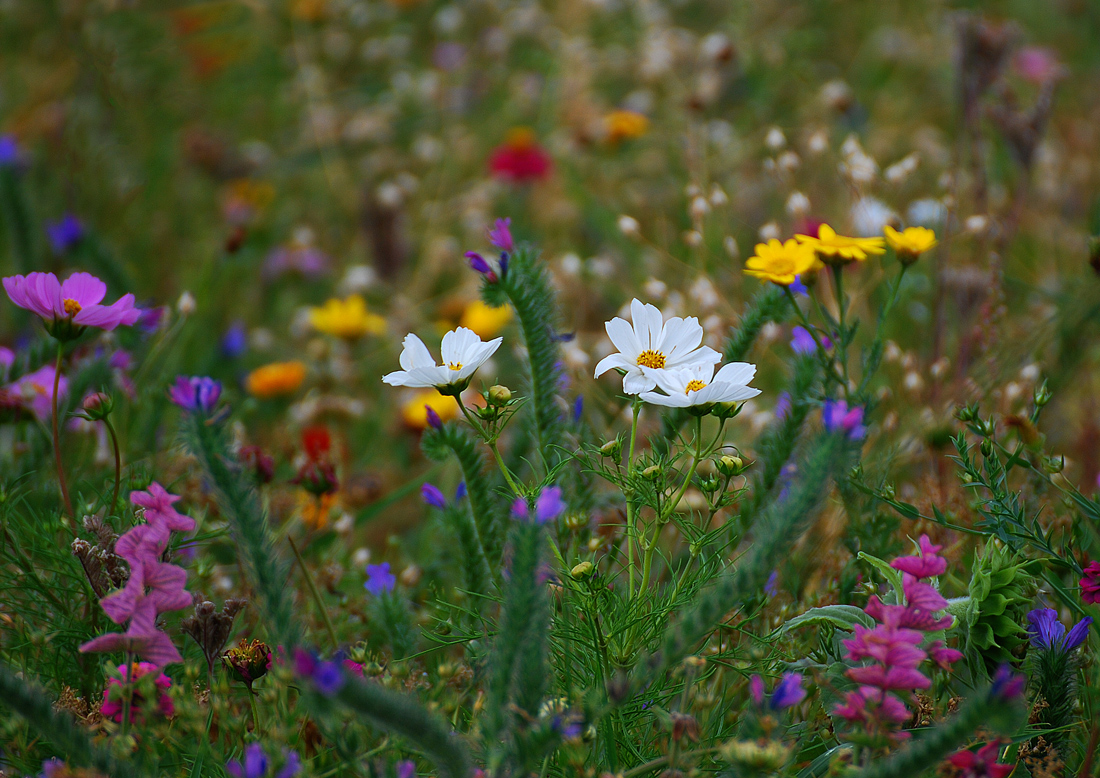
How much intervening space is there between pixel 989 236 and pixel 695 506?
1.04 meters

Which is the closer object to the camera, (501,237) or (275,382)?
(501,237)

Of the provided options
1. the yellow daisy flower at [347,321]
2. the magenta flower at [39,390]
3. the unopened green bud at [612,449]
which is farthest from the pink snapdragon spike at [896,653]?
the yellow daisy flower at [347,321]

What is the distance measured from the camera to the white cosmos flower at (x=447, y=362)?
0.78m

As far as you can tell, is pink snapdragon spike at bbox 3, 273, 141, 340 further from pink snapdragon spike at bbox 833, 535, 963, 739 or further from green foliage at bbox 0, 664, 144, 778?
pink snapdragon spike at bbox 833, 535, 963, 739

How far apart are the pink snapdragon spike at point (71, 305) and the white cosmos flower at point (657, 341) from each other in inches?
20.8

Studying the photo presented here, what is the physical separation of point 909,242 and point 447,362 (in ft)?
1.88

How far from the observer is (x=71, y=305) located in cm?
87

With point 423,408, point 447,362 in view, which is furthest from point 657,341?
point 423,408

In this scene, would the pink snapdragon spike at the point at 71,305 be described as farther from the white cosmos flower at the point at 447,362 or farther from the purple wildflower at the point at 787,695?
the purple wildflower at the point at 787,695

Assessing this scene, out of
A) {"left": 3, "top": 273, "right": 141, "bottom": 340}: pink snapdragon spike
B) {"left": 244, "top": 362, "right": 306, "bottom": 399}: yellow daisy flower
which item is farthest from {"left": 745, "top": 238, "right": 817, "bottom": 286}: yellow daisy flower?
{"left": 244, "top": 362, "right": 306, "bottom": 399}: yellow daisy flower

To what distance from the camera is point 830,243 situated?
95 cm

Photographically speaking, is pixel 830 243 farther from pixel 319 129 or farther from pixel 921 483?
pixel 319 129

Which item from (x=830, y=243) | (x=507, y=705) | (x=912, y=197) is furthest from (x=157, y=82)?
(x=507, y=705)

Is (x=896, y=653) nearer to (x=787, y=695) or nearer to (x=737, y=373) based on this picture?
(x=787, y=695)
